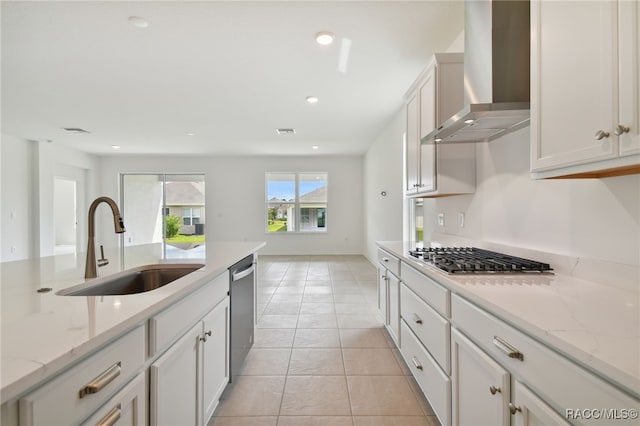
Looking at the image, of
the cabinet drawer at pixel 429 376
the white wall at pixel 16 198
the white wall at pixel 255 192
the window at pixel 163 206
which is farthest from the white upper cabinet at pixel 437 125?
the white wall at pixel 16 198

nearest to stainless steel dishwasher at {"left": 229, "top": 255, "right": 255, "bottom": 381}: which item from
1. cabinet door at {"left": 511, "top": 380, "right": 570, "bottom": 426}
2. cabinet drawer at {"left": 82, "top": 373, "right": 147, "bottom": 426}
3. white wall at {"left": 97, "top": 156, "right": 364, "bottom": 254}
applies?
cabinet drawer at {"left": 82, "top": 373, "right": 147, "bottom": 426}

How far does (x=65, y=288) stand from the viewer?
115 cm

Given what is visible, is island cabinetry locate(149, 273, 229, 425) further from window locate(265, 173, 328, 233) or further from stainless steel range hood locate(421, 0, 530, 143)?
window locate(265, 173, 328, 233)

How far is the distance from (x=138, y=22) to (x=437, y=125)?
97.7 inches

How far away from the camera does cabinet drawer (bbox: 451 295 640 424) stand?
65 centimetres

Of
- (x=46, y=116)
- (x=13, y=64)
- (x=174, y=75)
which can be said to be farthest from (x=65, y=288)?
(x=46, y=116)

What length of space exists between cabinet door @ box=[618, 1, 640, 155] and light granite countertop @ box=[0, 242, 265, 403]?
5.06 ft

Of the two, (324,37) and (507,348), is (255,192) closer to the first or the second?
(324,37)

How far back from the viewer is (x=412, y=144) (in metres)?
2.73

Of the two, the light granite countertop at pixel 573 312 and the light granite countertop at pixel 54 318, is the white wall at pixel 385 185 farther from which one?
the light granite countertop at pixel 54 318

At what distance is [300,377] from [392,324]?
872mm

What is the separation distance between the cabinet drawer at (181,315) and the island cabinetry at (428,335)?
1162 millimetres

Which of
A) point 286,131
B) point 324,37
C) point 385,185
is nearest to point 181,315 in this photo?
point 324,37

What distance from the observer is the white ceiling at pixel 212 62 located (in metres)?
2.27
